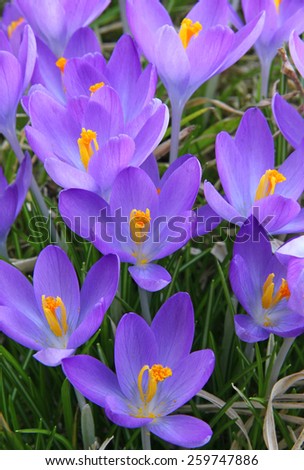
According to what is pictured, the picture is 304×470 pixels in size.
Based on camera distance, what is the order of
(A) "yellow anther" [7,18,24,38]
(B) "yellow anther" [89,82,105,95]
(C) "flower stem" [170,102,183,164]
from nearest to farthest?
(B) "yellow anther" [89,82,105,95] < (C) "flower stem" [170,102,183,164] < (A) "yellow anther" [7,18,24,38]

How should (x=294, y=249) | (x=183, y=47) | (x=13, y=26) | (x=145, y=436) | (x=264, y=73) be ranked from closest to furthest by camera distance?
(x=294, y=249), (x=145, y=436), (x=183, y=47), (x=264, y=73), (x=13, y=26)

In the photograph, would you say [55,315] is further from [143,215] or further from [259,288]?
[259,288]

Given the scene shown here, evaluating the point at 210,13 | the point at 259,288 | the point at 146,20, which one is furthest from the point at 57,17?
the point at 259,288

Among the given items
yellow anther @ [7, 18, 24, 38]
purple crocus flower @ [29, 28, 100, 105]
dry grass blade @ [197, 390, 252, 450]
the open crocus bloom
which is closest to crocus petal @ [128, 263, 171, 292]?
dry grass blade @ [197, 390, 252, 450]

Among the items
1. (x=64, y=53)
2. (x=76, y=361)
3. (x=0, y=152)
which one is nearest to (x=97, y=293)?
(x=76, y=361)

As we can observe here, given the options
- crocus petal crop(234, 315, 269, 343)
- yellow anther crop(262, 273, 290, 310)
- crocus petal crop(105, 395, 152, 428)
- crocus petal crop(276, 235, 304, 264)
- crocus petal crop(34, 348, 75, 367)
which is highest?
crocus petal crop(276, 235, 304, 264)

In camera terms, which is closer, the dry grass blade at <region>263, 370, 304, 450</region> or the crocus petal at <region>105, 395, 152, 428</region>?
the crocus petal at <region>105, 395, 152, 428</region>

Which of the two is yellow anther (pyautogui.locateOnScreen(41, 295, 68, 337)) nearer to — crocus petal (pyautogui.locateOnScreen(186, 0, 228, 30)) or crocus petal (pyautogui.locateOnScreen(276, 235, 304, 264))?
crocus petal (pyautogui.locateOnScreen(276, 235, 304, 264))
